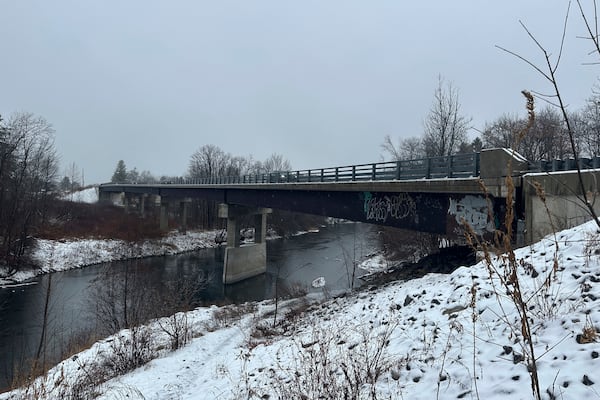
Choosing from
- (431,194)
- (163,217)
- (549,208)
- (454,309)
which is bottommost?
(163,217)

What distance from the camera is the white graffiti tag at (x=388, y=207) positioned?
13656 mm

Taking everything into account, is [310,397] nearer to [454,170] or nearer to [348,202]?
[454,170]

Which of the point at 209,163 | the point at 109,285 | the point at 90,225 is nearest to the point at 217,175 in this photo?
the point at 209,163

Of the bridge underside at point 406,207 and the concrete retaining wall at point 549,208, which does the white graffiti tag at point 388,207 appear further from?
the concrete retaining wall at point 549,208

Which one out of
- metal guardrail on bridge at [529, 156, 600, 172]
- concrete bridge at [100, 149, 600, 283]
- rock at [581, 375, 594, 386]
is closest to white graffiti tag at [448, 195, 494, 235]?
concrete bridge at [100, 149, 600, 283]

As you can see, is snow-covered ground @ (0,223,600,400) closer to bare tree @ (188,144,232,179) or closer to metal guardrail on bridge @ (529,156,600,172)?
metal guardrail on bridge @ (529,156,600,172)

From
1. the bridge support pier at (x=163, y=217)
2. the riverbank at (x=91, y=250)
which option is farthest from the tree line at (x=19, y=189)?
the bridge support pier at (x=163, y=217)

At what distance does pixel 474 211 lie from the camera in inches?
424

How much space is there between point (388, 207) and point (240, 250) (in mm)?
20487

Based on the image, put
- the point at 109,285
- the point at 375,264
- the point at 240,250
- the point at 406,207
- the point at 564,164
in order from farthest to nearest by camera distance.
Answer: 1. the point at 240,250
2. the point at 375,264
3. the point at 109,285
4. the point at 406,207
5. the point at 564,164

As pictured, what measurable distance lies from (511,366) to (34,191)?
160ft

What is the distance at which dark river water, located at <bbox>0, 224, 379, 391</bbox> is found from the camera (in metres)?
14.9

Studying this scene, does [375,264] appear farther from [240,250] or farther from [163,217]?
[163,217]

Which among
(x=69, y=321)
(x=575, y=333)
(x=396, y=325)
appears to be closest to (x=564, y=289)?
(x=575, y=333)
